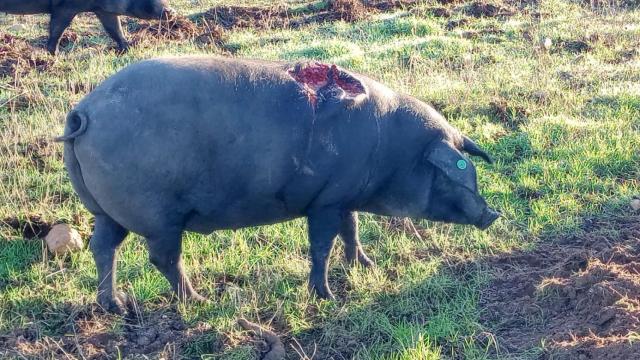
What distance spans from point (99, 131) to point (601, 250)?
3.09m

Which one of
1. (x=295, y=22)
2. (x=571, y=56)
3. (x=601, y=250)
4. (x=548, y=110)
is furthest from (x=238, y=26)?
(x=601, y=250)

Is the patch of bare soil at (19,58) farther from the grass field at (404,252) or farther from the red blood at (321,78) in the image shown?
the red blood at (321,78)

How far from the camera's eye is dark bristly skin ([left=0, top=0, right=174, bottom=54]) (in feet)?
35.1

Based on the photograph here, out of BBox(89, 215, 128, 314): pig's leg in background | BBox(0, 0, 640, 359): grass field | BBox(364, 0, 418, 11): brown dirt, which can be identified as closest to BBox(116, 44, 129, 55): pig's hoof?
BBox(0, 0, 640, 359): grass field

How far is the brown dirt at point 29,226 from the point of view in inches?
218

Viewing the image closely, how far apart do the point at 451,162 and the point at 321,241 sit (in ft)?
2.89

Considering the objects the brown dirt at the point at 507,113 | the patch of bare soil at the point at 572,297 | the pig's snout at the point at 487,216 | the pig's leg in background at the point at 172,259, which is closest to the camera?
the patch of bare soil at the point at 572,297

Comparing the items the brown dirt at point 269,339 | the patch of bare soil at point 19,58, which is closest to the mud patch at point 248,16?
the patch of bare soil at point 19,58

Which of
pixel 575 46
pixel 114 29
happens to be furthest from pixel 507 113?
pixel 114 29

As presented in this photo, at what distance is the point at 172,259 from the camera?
4.54 metres

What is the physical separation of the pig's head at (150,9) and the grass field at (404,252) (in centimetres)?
238

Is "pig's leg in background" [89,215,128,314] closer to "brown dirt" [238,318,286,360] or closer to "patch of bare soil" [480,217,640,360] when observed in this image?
"brown dirt" [238,318,286,360]

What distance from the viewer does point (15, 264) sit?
5160 millimetres

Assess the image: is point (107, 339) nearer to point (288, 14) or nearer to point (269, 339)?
point (269, 339)
